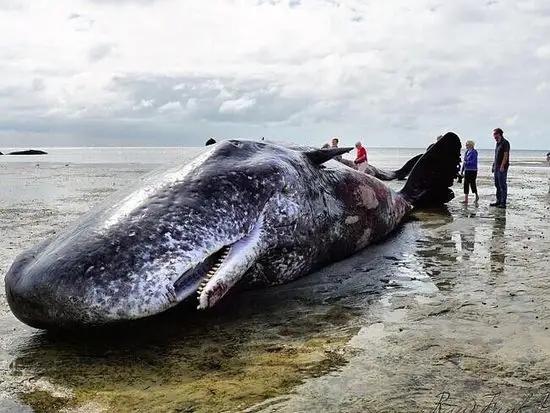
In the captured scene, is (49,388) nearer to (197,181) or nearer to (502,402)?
(197,181)

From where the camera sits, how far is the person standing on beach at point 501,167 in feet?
44.4

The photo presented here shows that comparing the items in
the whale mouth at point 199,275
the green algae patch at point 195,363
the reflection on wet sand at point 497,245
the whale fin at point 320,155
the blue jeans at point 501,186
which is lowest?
the green algae patch at point 195,363

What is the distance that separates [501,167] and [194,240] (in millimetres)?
10442

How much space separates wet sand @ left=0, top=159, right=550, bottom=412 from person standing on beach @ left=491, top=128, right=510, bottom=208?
6.60 metres

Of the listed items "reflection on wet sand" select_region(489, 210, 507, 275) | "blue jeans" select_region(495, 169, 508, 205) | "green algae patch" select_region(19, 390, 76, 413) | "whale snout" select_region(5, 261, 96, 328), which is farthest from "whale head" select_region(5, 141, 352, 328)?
"blue jeans" select_region(495, 169, 508, 205)

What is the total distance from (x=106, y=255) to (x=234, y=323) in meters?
1.33

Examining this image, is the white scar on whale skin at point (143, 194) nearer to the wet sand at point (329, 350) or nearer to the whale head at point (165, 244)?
the whale head at point (165, 244)

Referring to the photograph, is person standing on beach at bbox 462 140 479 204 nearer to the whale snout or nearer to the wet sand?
the wet sand

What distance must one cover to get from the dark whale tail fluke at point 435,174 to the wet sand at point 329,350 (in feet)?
15.1

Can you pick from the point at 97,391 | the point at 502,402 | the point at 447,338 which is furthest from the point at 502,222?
the point at 97,391

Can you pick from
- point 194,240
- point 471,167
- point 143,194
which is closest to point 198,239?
point 194,240

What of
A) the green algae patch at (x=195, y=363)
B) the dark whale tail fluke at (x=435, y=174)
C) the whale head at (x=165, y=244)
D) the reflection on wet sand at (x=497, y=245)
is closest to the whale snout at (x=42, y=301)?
the whale head at (x=165, y=244)

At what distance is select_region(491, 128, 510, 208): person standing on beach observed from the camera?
13547 mm

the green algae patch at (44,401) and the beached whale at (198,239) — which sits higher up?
the beached whale at (198,239)
